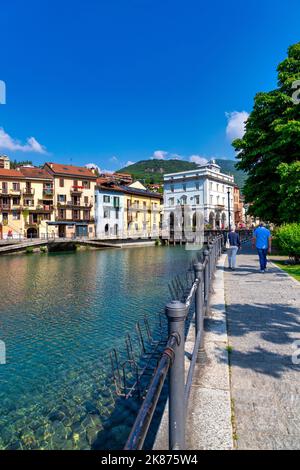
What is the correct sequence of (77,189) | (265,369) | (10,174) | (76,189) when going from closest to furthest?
(265,369) → (10,174) → (76,189) → (77,189)

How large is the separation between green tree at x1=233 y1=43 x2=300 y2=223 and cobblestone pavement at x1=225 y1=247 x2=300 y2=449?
12.9 metres

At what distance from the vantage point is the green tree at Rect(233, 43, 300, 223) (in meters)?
19.0

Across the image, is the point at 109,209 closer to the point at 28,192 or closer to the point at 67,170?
the point at 67,170

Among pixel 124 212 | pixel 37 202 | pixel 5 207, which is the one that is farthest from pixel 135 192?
pixel 5 207

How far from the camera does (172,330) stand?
86.0 inches

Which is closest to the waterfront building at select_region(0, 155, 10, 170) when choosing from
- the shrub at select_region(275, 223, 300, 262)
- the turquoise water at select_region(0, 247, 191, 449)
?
the turquoise water at select_region(0, 247, 191, 449)

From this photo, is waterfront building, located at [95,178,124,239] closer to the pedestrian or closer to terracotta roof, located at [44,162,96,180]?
terracotta roof, located at [44,162,96,180]

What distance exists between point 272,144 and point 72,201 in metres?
39.8

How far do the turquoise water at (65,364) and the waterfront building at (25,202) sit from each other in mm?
36479

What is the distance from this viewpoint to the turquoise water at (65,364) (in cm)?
433

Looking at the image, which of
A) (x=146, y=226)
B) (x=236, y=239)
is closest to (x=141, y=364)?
(x=236, y=239)

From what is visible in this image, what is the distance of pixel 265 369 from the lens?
4012 mm

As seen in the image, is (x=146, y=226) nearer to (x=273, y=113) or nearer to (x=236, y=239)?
(x=273, y=113)

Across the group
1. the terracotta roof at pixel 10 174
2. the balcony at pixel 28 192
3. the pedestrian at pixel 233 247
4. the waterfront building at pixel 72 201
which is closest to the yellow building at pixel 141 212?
the waterfront building at pixel 72 201
